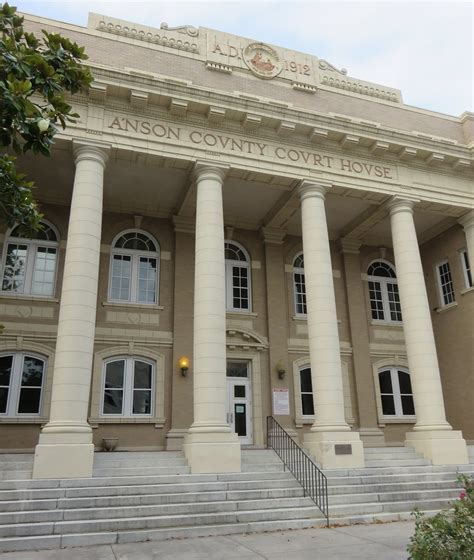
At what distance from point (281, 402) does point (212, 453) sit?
243 inches

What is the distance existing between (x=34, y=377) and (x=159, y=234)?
6.52 metres

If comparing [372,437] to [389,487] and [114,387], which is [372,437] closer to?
[389,487]

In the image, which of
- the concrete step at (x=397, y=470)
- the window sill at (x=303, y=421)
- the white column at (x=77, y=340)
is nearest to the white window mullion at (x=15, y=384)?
the white column at (x=77, y=340)

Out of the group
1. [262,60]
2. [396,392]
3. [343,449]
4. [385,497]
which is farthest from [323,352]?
[262,60]

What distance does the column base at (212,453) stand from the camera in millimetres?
11664

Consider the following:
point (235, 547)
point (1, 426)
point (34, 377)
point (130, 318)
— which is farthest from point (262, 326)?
point (235, 547)

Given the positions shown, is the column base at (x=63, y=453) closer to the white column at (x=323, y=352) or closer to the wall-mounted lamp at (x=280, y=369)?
the white column at (x=323, y=352)

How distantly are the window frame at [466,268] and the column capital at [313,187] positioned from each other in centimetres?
707

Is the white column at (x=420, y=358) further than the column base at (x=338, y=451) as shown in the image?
Yes

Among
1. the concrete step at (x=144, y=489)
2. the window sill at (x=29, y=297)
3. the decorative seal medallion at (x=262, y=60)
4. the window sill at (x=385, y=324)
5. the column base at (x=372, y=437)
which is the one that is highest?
the decorative seal medallion at (x=262, y=60)

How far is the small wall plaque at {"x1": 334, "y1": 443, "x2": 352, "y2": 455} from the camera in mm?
12961

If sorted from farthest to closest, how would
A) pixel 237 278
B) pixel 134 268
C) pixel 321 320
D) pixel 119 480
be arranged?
pixel 237 278
pixel 134 268
pixel 321 320
pixel 119 480

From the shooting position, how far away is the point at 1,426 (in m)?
14.7

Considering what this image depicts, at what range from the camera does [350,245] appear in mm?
20828
